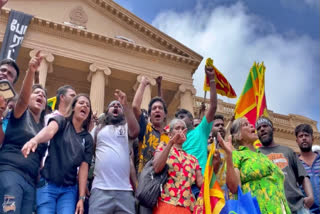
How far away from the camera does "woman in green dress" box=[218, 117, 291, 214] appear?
2.95 meters

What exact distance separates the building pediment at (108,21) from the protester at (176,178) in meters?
16.5

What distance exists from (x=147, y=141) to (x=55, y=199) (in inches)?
46.6

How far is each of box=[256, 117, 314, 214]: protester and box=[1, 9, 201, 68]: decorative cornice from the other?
1564cm

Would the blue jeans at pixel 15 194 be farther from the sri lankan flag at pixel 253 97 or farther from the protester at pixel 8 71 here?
the sri lankan flag at pixel 253 97

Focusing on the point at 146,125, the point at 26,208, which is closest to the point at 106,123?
the point at 146,125

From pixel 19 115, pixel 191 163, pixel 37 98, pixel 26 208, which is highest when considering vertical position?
pixel 37 98

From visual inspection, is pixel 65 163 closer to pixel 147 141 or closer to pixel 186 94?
pixel 147 141

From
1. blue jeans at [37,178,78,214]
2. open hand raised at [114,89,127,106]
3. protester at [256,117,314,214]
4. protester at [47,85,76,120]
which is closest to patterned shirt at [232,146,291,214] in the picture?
protester at [256,117,314,214]

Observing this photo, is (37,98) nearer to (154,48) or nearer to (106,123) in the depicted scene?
(106,123)

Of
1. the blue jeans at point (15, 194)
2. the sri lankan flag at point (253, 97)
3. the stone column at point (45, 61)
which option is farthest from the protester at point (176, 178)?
the stone column at point (45, 61)

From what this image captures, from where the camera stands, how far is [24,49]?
17047 mm

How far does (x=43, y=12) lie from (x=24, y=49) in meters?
2.81

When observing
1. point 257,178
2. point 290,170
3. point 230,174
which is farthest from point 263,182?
point 290,170

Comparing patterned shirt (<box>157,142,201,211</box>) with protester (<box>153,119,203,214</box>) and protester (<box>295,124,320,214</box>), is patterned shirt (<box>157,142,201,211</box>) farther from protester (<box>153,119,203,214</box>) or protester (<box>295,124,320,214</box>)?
protester (<box>295,124,320,214</box>)
